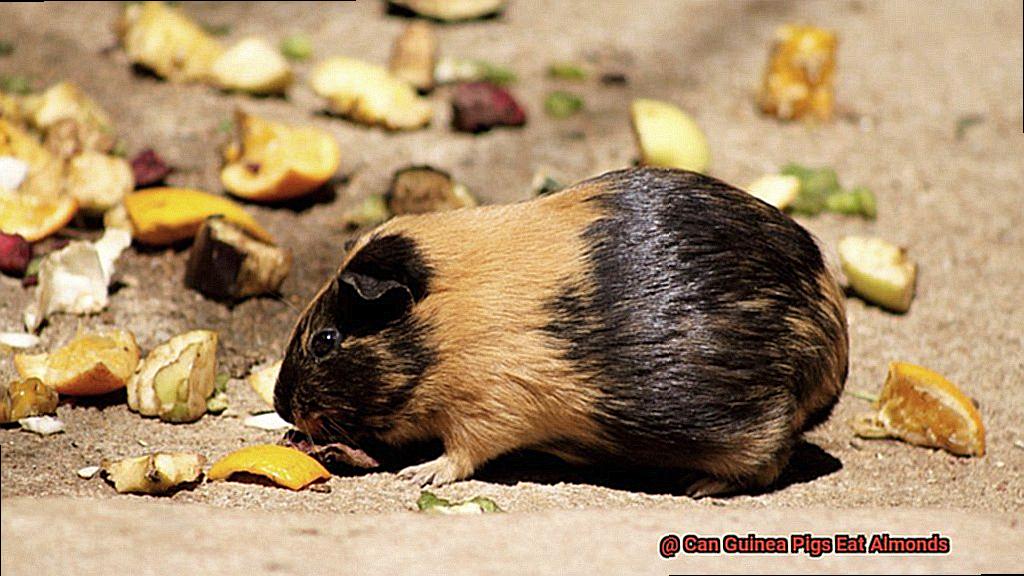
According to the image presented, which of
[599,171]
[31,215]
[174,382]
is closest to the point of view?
[174,382]

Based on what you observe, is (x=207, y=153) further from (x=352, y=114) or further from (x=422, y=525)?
(x=422, y=525)

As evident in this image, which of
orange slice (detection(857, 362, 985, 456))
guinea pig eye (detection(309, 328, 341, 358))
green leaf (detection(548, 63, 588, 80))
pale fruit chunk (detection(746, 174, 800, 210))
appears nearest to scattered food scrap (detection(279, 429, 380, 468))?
guinea pig eye (detection(309, 328, 341, 358))

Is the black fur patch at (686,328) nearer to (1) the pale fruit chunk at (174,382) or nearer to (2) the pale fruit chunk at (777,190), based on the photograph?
(1) the pale fruit chunk at (174,382)

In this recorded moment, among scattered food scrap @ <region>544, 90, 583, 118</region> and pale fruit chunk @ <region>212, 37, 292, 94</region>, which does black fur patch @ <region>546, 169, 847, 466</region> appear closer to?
scattered food scrap @ <region>544, 90, 583, 118</region>

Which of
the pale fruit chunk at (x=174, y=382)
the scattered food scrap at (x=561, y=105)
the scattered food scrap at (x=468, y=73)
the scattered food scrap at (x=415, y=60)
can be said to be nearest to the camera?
the pale fruit chunk at (x=174, y=382)

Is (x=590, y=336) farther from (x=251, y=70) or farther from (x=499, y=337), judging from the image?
(x=251, y=70)

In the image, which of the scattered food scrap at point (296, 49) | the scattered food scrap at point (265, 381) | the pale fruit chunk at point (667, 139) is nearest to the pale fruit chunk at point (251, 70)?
the scattered food scrap at point (296, 49)

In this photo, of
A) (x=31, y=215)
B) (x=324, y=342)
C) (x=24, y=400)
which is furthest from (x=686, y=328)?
(x=31, y=215)
